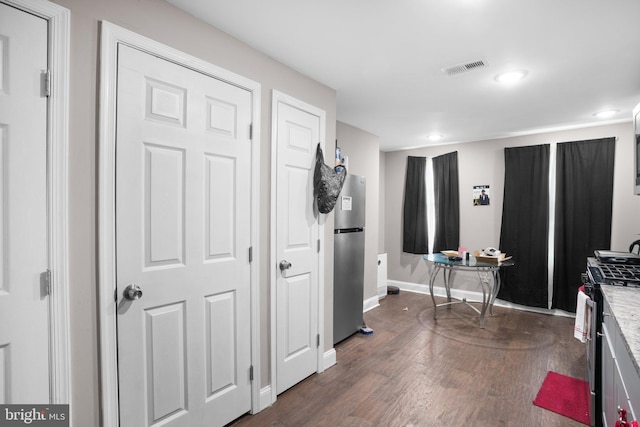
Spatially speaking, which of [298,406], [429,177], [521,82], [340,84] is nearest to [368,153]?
[429,177]

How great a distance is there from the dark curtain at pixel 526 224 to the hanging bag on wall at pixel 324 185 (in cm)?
309

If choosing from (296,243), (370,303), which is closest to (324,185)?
(296,243)

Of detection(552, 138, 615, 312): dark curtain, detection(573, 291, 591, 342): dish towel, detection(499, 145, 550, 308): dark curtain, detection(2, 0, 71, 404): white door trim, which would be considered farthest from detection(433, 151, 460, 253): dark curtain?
detection(2, 0, 71, 404): white door trim

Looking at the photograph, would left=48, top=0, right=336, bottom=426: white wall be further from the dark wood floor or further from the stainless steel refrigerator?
the stainless steel refrigerator

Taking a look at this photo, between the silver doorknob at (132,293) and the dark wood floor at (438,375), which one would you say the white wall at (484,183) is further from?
the silver doorknob at (132,293)

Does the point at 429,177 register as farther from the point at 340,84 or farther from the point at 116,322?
the point at 116,322

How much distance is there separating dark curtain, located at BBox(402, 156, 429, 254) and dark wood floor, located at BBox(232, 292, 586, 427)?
4.80 ft

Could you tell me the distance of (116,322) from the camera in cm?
152

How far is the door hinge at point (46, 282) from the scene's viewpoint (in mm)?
1301

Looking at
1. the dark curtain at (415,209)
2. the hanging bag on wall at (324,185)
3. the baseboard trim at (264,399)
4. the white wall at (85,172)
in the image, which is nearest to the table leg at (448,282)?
the dark curtain at (415,209)

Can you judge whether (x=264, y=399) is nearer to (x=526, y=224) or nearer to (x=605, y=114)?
(x=526, y=224)

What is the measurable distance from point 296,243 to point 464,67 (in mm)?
1831

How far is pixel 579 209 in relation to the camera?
158 inches

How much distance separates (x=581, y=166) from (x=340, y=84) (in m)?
3.37
